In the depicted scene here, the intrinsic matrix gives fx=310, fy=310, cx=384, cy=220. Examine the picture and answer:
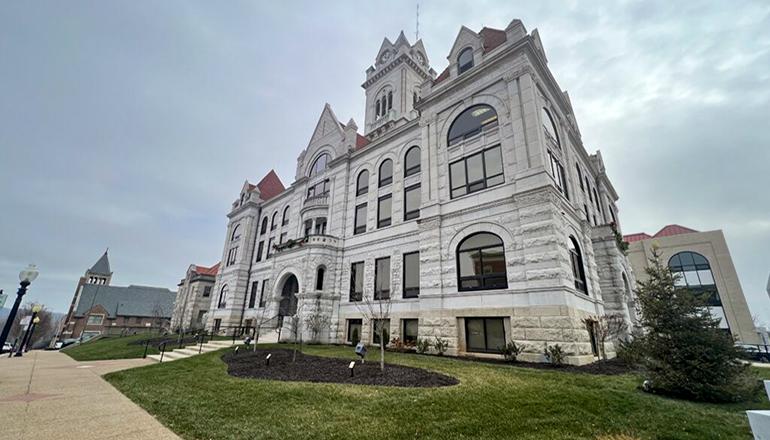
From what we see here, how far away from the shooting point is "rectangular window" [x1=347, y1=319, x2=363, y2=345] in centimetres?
1942

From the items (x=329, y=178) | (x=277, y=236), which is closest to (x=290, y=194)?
(x=277, y=236)

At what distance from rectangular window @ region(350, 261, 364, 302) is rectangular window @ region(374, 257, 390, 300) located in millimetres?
1314

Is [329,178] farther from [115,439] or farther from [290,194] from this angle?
[115,439]

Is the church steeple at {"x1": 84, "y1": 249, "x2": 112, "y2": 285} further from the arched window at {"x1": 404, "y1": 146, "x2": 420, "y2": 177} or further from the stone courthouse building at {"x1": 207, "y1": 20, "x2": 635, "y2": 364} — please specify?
the arched window at {"x1": 404, "y1": 146, "x2": 420, "y2": 177}

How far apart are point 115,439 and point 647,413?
9453mm

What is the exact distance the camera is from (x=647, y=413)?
611 cm

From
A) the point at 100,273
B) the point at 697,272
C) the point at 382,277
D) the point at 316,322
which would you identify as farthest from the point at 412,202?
the point at 100,273

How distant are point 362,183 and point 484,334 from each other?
14046 millimetres

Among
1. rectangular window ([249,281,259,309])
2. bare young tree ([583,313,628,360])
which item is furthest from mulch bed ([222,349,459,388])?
rectangular window ([249,281,259,309])

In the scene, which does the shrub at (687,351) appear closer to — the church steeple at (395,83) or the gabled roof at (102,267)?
the church steeple at (395,83)

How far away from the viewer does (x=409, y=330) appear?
16.5m

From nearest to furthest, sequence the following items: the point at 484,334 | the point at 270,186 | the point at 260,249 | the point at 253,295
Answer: the point at 484,334 < the point at 253,295 < the point at 260,249 < the point at 270,186

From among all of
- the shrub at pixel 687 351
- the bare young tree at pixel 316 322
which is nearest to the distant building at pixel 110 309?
the bare young tree at pixel 316 322

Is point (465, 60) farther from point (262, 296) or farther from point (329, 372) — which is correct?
point (262, 296)
